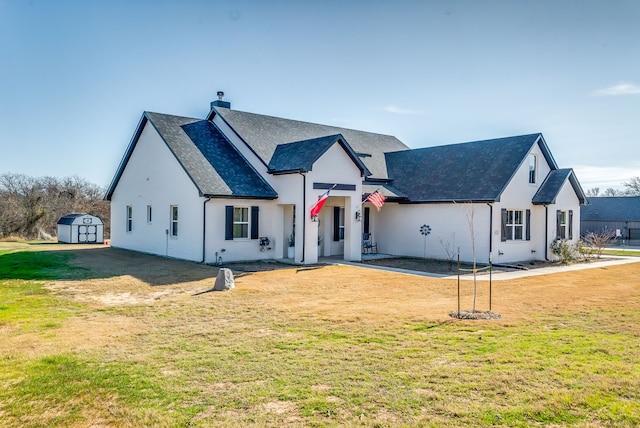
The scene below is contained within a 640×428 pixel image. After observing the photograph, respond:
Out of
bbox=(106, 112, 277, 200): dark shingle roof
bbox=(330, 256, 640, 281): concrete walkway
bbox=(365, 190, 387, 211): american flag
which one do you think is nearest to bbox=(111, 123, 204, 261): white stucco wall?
bbox=(106, 112, 277, 200): dark shingle roof

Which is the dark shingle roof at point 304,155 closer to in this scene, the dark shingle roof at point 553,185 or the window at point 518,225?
the window at point 518,225

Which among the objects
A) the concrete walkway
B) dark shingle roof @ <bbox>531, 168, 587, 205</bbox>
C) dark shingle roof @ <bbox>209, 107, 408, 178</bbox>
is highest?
dark shingle roof @ <bbox>209, 107, 408, 178</bbox>

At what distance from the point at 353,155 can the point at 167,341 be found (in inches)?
567

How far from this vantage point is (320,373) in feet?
20.8

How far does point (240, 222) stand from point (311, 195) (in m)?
3.42

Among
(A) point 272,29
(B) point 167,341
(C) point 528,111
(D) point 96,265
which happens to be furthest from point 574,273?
(D) point 96,265

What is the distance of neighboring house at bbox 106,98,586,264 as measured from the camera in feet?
65.7

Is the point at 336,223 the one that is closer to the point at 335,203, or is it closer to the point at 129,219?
the point at 335,203

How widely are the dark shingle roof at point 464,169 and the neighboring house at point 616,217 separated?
24.5 metres

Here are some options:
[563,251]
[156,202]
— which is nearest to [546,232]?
Result: [563,251]

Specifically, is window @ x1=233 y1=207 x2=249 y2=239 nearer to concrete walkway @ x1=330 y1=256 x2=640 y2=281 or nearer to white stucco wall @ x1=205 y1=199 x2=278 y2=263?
white stucco wall @ x1=205 y1=199 x2=278 y2=263

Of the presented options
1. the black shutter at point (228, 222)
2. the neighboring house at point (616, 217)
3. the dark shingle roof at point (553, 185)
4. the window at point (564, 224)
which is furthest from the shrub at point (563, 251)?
the neighboring house at point (616, 217)

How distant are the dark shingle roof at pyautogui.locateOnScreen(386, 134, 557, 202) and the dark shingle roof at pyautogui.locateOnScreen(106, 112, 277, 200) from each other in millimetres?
7822

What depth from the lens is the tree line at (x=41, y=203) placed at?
36312 mm
